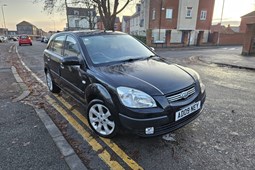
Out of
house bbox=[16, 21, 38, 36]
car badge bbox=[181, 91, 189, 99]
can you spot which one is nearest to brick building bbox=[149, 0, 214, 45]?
car badge bbox=[181, 91, 189, 99]

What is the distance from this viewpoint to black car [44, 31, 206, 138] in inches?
102

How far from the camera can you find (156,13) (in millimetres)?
30281

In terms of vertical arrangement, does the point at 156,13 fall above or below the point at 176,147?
above

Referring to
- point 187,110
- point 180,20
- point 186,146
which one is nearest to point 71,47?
point 187,110

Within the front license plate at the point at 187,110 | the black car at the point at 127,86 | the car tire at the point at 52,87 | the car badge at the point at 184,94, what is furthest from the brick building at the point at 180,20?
the car badge at the point at 184,94

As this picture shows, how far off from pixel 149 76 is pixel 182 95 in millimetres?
568

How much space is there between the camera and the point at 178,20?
100 feet

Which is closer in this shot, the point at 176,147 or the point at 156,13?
the point at 176,147

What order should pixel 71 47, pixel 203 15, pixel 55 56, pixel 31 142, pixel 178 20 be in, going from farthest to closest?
pixel 203 15 → pixel 178 20 → pixel 55 56 → pixel 71 47 → pixel 31 142

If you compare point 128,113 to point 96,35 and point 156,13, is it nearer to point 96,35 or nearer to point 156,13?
point 96,35

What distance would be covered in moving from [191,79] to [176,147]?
3.66 ft

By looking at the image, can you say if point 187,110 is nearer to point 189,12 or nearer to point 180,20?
point 180,20

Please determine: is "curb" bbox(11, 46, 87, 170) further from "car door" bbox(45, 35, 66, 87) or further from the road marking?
"car door" bbox(45, 35, 66, 87)

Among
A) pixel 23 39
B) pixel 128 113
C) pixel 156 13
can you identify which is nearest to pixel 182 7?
pixel 156 13
